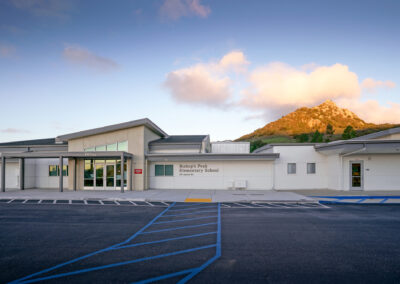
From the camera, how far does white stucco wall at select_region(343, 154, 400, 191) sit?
17.8 m

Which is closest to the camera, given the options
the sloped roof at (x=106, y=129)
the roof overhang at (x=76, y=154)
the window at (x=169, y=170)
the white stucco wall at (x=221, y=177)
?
the roof overhang at (x=76, y=154)

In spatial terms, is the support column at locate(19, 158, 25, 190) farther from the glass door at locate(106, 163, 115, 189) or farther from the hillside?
the hillside

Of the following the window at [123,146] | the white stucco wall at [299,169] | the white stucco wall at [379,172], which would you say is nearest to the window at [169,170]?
the window at [123,146]

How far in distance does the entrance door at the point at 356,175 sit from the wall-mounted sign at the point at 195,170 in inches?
400

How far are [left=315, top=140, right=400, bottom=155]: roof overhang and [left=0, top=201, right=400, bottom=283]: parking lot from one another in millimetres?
5955

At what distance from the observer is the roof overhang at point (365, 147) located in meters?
15.8

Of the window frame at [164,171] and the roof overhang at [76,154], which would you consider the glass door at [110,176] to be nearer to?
the roof overhang at [76,154]

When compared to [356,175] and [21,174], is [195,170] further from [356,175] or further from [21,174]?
[21,174]

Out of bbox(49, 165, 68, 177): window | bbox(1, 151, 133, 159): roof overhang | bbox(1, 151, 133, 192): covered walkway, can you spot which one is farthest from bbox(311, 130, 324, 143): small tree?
bbox(49, 165, 68, 177): window

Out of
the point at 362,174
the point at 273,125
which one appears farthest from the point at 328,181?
the point at 273,125

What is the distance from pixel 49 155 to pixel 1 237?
12.0m

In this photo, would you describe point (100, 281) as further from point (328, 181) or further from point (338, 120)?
point (338, 120)

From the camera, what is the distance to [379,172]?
58.4ft

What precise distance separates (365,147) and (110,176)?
1877 cm
